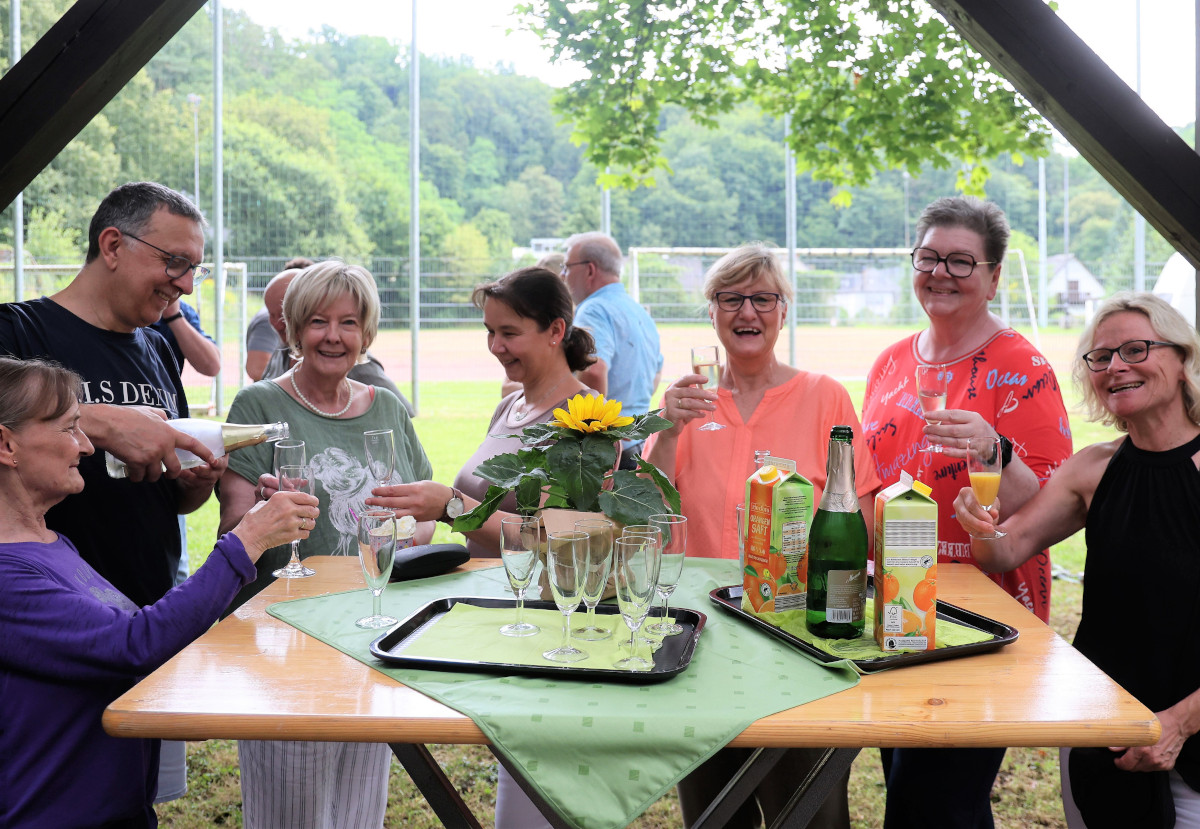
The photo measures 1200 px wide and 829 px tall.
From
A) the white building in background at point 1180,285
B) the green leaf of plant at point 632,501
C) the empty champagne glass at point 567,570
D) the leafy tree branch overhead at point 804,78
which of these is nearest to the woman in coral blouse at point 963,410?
the green leaf of plant at point 632,501

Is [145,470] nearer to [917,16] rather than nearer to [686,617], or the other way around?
[686,617]

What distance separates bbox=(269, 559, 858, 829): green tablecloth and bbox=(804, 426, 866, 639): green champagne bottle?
0.10 meters

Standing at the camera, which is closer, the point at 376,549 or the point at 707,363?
the point at 376,549

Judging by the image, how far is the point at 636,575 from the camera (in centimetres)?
149

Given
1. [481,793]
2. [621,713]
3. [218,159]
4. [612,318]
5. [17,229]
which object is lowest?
[481,793]

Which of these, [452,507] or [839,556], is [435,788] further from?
[839,556]

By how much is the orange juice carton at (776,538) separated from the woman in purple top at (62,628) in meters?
0.92

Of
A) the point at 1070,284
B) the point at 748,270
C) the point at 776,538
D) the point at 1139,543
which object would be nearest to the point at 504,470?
the point at 776,538

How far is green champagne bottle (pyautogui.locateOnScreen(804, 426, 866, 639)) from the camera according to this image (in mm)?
1664

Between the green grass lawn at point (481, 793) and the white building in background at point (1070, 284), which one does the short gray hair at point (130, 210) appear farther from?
the white building in background at point (1070, 284)

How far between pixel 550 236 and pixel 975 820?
900 centimetres

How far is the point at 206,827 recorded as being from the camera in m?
3.06

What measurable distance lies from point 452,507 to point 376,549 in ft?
1.60

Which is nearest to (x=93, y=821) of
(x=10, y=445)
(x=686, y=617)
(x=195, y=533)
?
(x=10, y=445)
